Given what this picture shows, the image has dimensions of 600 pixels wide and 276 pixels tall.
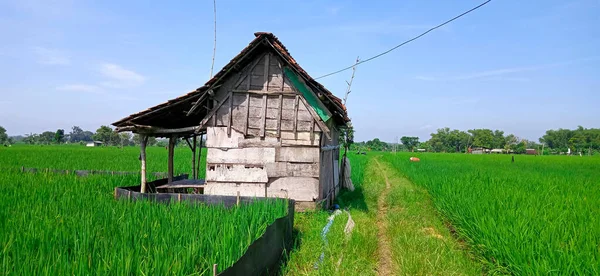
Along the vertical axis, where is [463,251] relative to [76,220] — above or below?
below

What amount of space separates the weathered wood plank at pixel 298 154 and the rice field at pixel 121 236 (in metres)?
2.39

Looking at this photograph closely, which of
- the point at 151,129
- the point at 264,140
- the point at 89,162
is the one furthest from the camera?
the point at 89,162

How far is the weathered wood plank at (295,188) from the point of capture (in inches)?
340

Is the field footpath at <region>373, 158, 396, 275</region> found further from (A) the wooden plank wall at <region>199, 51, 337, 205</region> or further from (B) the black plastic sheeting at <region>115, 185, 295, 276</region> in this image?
(A) the wooden plank wall at <region>199, 51, 337, 205</region>

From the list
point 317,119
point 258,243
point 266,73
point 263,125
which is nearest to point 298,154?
point 317,119

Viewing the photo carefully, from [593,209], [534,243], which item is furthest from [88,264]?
[593,209]

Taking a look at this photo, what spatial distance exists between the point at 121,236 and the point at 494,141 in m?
127

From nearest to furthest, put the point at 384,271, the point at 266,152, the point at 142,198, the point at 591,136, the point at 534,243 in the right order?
the point at 534,243 → the point at 384,271 → the point at 142,198 → the point at 266,152 → the point at 591,136

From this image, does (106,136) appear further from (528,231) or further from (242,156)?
(528,231)

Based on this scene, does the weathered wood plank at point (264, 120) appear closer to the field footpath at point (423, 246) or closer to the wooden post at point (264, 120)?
the wooden post at point (264, 120)

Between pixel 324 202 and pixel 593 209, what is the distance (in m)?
5.05

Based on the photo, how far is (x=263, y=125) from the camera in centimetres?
870

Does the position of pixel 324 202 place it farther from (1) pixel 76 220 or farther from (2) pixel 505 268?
(1) pixel 76 220

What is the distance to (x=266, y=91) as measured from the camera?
878cm
